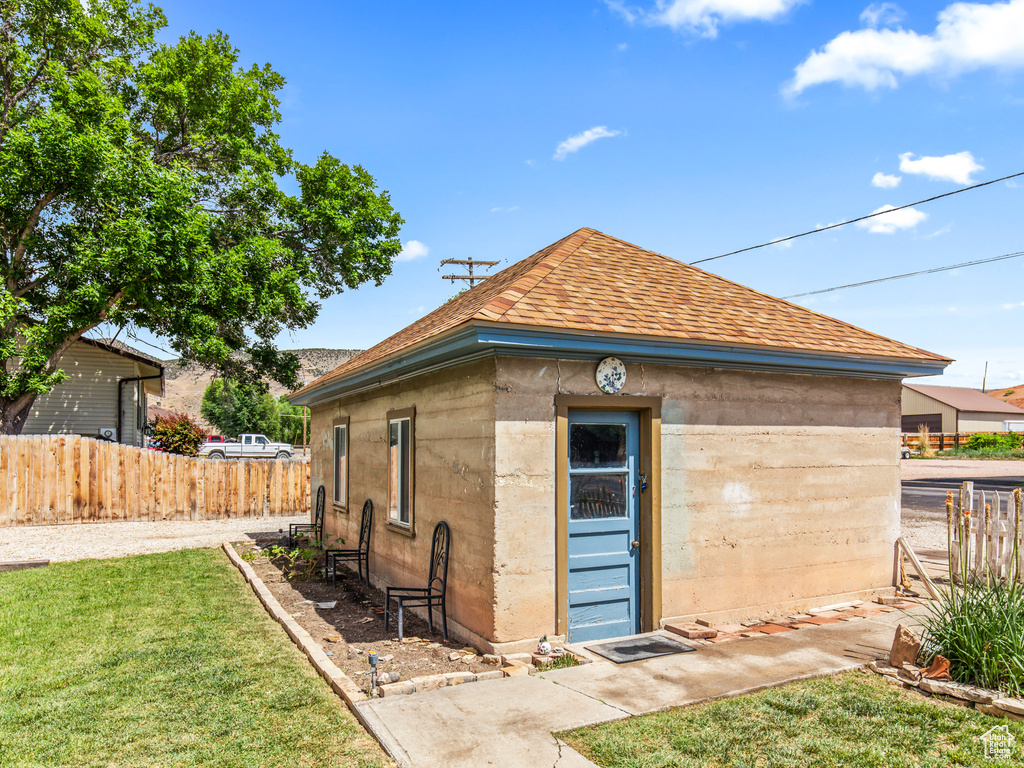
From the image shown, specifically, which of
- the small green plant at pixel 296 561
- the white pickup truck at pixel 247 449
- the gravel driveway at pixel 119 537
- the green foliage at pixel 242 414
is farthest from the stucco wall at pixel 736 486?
the green foliage at pixel 242 414

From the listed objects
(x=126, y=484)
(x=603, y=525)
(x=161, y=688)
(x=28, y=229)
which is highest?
(x=28, y=229)

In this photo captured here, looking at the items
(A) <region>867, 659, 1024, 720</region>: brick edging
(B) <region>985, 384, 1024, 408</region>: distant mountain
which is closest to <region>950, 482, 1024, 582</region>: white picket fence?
(A) <region>867, 659, 1024, 720</region>: brick edging

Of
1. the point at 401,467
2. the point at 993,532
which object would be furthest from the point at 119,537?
the point at 993,532

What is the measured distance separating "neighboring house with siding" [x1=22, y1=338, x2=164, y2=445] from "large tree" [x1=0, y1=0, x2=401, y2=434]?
1821 millimetres

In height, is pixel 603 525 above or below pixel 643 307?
below

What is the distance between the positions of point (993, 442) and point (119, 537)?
49.6 metres

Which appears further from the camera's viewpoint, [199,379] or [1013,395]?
[199,379]

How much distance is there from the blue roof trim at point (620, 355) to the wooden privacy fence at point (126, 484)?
12.0 m

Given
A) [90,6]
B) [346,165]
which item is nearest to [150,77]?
[90,6]

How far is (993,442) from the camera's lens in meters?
44.6

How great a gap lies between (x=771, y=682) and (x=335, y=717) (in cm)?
334

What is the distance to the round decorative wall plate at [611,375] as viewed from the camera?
6738mm

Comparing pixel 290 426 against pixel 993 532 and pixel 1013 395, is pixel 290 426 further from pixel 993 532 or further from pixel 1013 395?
pixel 1013 395

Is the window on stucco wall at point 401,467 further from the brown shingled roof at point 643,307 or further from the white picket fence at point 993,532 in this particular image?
the white picket fence at point 993,532
